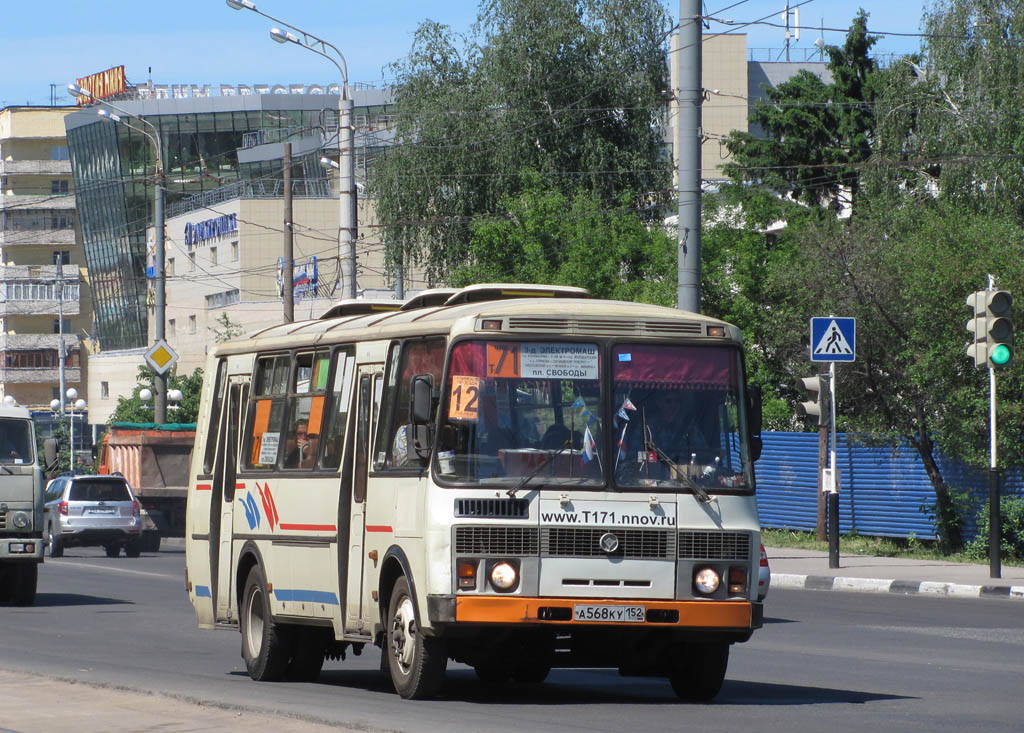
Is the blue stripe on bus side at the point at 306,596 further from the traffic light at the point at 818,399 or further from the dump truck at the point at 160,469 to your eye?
the dump truck at the point at 160,469

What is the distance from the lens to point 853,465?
3212cm

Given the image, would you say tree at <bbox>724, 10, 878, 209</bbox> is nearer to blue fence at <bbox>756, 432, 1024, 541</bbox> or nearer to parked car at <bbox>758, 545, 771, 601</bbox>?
blue fence at <bbox>756, 432, 1024, 541</bbox>

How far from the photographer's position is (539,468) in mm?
11266

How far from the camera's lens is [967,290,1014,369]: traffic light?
2305 cm

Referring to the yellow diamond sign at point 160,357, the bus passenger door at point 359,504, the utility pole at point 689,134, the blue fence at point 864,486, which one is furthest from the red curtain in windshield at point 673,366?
the yellow diamond sign at point 160,357

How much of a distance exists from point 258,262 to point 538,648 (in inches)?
3234

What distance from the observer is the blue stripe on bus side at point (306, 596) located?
503 inches

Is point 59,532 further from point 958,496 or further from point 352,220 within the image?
point 958,496

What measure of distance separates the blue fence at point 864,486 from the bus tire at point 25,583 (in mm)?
14049

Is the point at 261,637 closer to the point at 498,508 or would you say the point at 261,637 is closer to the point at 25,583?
the point at 498,508

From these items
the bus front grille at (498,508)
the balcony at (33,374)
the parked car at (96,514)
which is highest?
the bus front grille at (498,508)

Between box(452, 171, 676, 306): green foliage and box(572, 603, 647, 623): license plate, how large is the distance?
32.9m

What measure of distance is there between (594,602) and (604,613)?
3.5 inches

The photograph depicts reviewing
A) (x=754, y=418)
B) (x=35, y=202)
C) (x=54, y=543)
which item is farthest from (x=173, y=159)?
(x=754, y=418)
